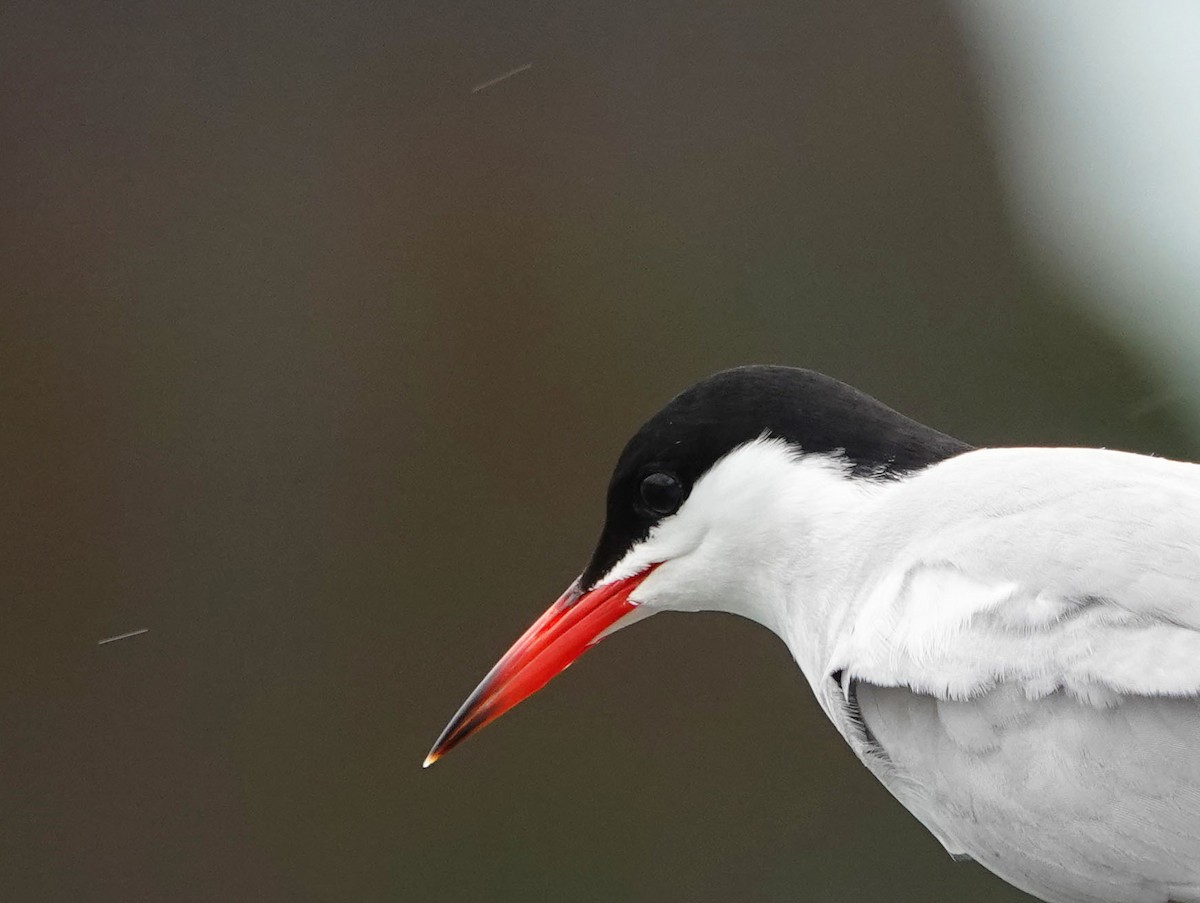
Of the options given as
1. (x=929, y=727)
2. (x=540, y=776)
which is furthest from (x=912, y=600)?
(x=540, y=776)

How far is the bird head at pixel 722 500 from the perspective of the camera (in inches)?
53.3

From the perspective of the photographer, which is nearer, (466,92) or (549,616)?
(549,616)

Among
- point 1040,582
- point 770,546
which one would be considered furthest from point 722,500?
point 1040,582

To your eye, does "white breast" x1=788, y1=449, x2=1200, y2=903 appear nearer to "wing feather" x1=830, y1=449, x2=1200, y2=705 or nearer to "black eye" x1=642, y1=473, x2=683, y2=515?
"wing feather" x1=830, y1=449, x2=1200, y2=705

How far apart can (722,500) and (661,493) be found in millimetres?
65

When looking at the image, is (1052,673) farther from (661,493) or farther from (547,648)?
(547,648)

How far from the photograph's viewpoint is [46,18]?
3.25 meters

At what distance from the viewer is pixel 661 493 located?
1.42 metres

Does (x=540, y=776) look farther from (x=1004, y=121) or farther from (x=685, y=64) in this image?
(x=1004, y=121)

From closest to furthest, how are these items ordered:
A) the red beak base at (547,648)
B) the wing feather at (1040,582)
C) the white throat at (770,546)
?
the wing feather at (1040,582)
the white throat at (770,546)
the red beak base at (547,648)

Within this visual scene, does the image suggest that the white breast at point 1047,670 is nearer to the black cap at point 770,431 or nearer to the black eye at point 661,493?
the black cap at point 770,431

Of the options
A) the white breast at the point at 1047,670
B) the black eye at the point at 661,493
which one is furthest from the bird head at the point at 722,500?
the white breast at the point at 1047,670

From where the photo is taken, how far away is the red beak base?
147cm

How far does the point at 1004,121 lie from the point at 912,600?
2.63 m
